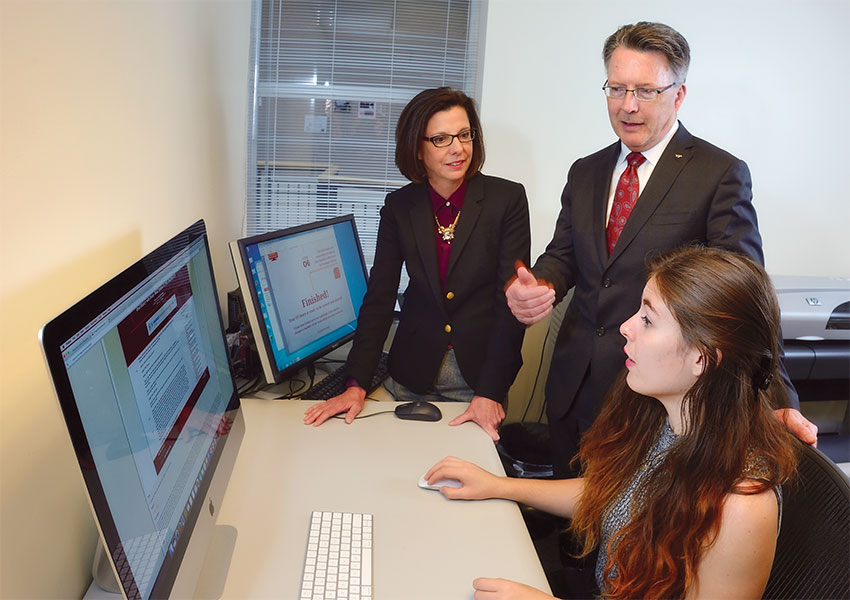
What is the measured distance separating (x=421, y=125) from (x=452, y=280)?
443 mm

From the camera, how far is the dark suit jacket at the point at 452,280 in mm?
1950

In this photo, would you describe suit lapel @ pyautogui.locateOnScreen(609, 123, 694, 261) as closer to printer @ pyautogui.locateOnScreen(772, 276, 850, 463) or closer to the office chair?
the office chair

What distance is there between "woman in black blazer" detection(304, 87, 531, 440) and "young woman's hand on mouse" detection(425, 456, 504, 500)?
0.49 meters

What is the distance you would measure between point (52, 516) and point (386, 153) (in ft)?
6.68

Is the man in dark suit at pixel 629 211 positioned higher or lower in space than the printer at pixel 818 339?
higher

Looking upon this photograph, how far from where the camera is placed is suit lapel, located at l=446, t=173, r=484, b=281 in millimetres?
1939

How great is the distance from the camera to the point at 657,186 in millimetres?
1745

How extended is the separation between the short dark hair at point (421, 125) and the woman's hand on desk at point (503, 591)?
47.9 inches

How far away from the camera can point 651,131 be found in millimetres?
1751

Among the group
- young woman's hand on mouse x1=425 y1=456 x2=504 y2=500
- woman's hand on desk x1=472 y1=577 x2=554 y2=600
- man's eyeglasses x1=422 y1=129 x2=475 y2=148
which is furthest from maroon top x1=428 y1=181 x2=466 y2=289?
woman's hand on desk x1=472 y1=577 x2=554 y2=600

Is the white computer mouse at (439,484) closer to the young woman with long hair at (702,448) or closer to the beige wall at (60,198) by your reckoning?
the young woman with long hair at (702,448)

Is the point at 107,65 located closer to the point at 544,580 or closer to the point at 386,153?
the point at 544,580

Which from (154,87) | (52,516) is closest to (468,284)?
(154,87)

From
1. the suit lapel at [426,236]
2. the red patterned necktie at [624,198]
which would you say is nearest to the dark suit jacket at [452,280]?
the suit lapel at [426,236]
